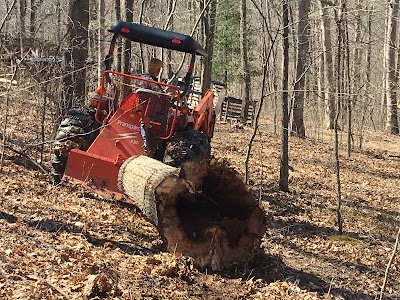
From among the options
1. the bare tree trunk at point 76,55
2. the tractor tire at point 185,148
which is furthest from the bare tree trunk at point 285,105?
the bare tree trunk at point 76,55

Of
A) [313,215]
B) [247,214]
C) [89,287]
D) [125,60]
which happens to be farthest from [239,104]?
[89,287]

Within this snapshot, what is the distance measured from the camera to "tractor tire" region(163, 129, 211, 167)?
7.49 m

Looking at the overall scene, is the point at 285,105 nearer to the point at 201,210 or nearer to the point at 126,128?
the point at 126,128

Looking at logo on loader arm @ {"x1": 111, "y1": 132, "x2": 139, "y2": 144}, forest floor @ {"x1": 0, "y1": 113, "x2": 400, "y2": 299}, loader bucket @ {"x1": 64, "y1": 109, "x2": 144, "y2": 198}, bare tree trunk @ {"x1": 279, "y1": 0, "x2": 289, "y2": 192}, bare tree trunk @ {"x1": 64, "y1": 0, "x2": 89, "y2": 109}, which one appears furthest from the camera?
bare tree trunk @ {"x1": 64, "y1": 0, "x2": 89, "y2": 109}

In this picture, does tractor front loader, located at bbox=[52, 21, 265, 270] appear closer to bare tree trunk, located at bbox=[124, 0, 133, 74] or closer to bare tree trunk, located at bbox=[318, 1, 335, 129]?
bare tree trunk, located at bbox=[124, 0, 133, 74]

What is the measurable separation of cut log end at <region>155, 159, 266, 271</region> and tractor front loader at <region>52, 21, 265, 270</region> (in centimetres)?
1

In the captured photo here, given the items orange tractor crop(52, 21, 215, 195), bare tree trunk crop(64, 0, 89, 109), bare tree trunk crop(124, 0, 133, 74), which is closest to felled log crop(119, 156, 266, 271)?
orange tractor crop(52, 21, 215, 195)

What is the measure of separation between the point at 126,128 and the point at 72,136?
82 cm

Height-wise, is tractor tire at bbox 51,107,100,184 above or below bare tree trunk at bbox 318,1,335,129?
below

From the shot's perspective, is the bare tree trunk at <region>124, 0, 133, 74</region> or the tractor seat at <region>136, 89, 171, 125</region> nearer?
the tractor seat at <region>136, 89, 171, 125</region>

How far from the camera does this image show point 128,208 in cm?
769

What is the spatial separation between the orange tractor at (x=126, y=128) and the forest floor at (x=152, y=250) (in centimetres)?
57

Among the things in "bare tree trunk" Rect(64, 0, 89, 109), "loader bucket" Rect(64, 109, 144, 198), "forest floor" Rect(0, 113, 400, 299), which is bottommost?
"forest floor" Rect(0, 113, 400, 299)

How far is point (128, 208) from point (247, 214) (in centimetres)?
213
